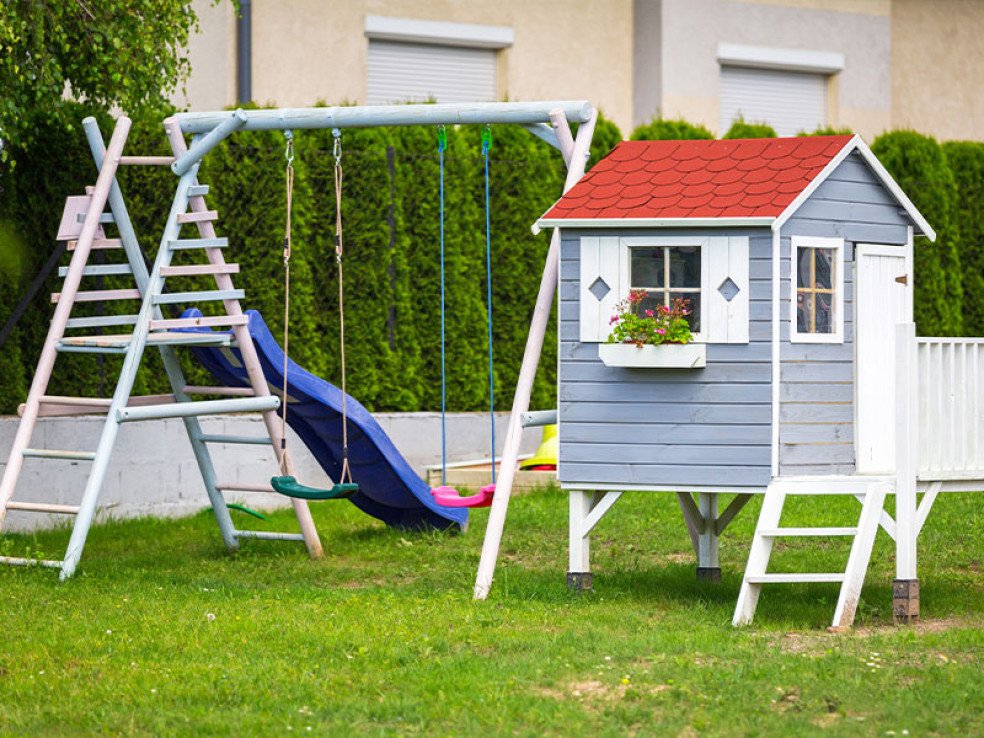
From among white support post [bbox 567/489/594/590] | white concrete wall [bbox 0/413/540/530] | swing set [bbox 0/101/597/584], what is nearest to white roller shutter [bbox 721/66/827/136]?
white concrete wall [bbox 0/413/540/530]

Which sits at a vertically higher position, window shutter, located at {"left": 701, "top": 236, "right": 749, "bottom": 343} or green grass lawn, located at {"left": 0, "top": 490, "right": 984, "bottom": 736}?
window shutter, located at {"left": 701, "top": 236, "right": 749, "bottom": 343}

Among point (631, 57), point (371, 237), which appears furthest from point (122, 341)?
point (631, 57)

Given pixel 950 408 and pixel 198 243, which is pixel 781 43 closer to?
pixel 198 243

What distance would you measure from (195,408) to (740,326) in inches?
118

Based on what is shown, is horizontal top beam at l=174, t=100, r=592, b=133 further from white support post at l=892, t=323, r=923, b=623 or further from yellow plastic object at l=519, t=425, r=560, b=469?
yellow plastic object at l=519, t=425, r=560, b=469

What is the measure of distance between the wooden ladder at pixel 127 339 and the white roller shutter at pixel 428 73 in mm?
7533

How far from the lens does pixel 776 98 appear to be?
725 inches

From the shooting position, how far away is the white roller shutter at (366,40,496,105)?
16297mm

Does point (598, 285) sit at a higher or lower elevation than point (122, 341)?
higher

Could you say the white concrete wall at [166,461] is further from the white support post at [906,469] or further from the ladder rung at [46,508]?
the white support post at [906,469]

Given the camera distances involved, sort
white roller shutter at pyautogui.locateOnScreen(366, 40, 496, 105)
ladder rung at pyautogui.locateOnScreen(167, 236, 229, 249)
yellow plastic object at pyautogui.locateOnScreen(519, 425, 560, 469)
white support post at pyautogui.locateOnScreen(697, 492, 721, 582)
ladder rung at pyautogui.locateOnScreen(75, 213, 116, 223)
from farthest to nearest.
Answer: white roller shutter at pyautogui.locateOnScreen(366, 40, 496, 105) → yellow plastic object at pyautogui.locateOnScreen(519, 425, 560, 469) → ladder rung at pyautogui.locateOnScreen(75, 213, 116, 223) → ladder rung at pyautogui.locateOnScreen(167, 236, 229, 249) → white support post at pyautogui.locateOnScreen(697, 492, 721, 582)

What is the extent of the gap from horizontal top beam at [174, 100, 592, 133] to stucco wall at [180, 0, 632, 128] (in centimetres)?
571

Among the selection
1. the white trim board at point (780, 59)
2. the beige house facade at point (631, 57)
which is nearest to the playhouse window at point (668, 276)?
the beige house facade at point (631, 57)

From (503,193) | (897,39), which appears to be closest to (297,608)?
(503,193)
